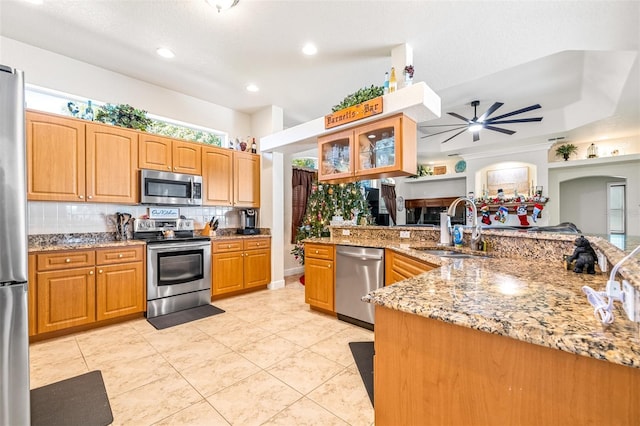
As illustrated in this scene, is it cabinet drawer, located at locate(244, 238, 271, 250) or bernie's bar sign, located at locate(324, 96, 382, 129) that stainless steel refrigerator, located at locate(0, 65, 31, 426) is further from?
cabinet drawer, located at locate(244, 238, 271, 250)

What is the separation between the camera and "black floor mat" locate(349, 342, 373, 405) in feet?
6.37

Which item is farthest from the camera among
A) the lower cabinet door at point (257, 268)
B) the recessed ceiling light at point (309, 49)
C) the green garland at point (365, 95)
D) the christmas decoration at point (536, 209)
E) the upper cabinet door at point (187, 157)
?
the christmas decoration at point (536, 209)

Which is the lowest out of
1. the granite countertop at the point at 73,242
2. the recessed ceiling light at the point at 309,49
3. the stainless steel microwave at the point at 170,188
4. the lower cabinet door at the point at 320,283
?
the lower cabinet door at the point at 320,283

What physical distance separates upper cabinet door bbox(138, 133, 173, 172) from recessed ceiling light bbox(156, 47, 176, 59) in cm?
92

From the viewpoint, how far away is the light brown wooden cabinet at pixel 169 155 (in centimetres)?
333

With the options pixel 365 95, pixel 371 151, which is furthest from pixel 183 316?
pixel 365 95

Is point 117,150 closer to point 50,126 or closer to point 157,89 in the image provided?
point 50,126

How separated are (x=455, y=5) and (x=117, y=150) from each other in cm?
359

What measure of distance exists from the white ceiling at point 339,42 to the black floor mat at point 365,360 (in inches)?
112

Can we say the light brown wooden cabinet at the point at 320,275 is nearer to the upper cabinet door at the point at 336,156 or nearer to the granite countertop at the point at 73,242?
the upper cabinet door at the point at 336,156

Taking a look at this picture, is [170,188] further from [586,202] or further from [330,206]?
[586,202]

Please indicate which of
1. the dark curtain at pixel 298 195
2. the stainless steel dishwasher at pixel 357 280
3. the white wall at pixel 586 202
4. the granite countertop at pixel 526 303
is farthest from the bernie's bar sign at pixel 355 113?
the white wall at pixel 586 202

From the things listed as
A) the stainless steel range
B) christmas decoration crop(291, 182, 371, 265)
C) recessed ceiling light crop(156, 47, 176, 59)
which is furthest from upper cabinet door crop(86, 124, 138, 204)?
christmas decoration crop(291, 182, 371, 265)

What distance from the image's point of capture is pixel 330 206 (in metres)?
4.70
